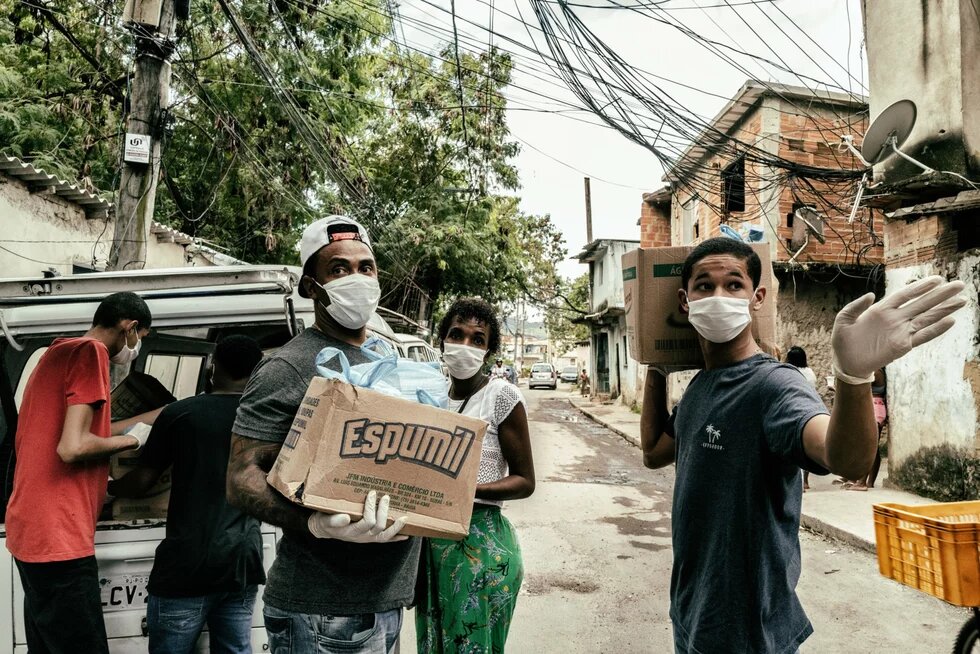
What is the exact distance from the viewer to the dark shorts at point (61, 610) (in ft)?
7.84

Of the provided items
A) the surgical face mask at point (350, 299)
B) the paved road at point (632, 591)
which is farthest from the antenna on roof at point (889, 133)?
the surgical face mask at point (350, 299)

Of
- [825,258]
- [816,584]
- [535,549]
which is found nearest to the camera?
[816,584]

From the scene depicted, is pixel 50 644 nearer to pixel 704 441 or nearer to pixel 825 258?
pixel 704 441

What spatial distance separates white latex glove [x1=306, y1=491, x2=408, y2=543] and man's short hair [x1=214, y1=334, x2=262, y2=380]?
1412 millimetres

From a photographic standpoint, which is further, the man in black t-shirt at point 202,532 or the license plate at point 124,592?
the license plate at point 124,592

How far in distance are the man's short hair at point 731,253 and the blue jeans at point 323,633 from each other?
137cm

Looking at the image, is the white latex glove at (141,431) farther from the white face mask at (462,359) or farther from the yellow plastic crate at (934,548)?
the yellow plastic crate at (934,548)

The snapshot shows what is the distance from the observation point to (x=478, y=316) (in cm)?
296

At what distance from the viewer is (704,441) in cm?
188

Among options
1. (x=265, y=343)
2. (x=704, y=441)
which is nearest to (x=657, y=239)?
(x=265, y=343)

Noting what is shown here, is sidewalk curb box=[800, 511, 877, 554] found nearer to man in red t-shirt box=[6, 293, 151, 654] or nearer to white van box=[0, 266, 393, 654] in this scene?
white van box=[0, 266, 393, 654]

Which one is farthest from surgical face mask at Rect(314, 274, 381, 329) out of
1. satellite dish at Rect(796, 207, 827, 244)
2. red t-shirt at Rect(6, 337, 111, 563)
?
satellite dish at Rect(796, 207, 827, 244)

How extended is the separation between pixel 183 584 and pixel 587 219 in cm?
2951

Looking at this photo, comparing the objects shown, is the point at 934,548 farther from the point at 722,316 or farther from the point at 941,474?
the point at 941,474
